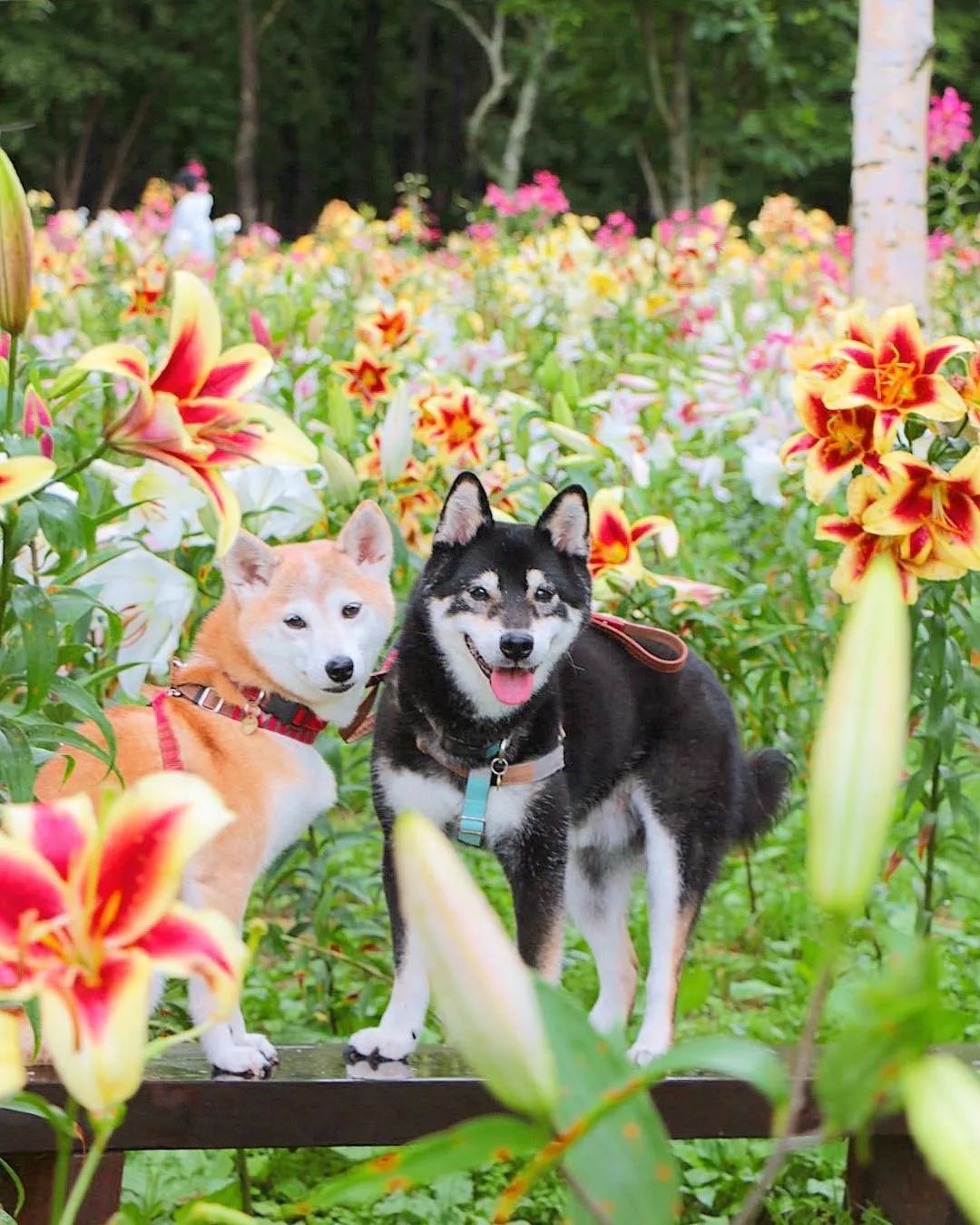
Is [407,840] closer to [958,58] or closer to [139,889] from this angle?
[139,889]

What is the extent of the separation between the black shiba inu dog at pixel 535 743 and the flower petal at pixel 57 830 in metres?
1.24

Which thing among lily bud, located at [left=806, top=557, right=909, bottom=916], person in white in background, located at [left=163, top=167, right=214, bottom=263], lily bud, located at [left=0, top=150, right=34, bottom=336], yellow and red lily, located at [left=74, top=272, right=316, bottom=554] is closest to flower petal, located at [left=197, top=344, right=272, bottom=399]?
yellow and red lily, located at [left=74, top=272, right=316, bottom=554]

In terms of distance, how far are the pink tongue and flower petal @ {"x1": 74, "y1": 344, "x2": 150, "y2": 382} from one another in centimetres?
81

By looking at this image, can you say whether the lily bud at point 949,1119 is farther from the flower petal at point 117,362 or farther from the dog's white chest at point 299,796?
the dog's white chest at point 299,796

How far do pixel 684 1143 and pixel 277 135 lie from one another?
29673 millimetres

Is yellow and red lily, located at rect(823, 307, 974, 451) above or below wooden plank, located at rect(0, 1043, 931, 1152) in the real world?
above

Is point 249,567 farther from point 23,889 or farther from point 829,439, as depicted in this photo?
point 23,889

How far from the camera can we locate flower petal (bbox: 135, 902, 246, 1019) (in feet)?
2.12

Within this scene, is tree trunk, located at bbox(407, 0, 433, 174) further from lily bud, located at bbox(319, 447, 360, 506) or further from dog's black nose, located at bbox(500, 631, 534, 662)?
dog's black nose, located at bbox(500, 631, 534, 662)

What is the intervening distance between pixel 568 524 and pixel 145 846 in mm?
1450

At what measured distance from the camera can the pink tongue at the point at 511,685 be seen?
193 centimetres

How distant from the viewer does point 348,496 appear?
2.46m

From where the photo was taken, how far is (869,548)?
6.70 ft

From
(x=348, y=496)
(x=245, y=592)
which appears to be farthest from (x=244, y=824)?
(x=348, y=496)
